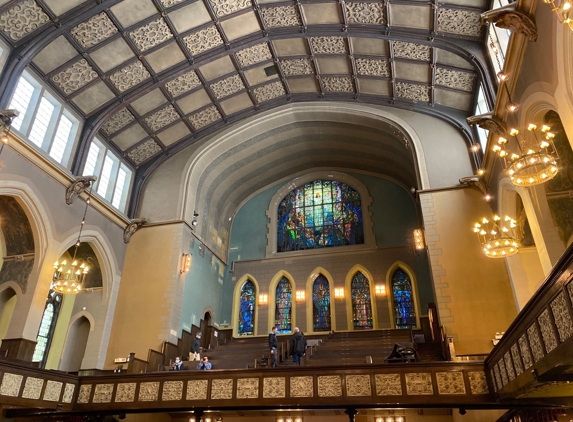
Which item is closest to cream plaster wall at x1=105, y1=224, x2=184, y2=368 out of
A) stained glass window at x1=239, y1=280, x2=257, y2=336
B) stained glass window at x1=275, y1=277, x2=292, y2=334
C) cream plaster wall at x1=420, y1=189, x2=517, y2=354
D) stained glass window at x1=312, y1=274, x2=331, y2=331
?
stained glass window at x1=239, y1=280, x2=257, y2=336

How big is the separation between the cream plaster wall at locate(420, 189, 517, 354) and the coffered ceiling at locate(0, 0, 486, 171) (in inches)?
146

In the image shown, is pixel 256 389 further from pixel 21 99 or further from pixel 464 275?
pixel 21 99

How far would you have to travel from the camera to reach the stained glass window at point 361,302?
60.8 feet

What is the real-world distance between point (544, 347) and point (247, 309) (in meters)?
15.8

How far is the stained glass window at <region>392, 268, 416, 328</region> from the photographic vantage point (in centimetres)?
1802

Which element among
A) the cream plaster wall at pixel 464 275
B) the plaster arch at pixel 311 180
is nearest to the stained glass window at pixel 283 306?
the plaster arch at pixel 311 180

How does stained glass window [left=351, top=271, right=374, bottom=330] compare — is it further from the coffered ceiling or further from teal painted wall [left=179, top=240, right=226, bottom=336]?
the coffered ceiling

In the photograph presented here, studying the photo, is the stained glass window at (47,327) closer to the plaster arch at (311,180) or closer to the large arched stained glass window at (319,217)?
the plaster arch at (311,180)

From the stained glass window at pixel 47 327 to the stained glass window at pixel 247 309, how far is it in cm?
759

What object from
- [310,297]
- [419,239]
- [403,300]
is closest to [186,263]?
[310,297]

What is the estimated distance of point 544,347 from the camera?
17.4ft

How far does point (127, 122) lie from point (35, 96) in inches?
139

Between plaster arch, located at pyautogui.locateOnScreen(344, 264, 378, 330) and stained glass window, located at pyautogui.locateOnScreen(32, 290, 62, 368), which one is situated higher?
plaster arch, located at pyautogui.locateOnScreen(344, 264, 378, 330)

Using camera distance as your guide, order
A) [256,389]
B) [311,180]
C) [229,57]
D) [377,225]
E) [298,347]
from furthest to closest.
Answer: [311,180] → [377,225] → [229,57] → [298,347] → [256,389]
